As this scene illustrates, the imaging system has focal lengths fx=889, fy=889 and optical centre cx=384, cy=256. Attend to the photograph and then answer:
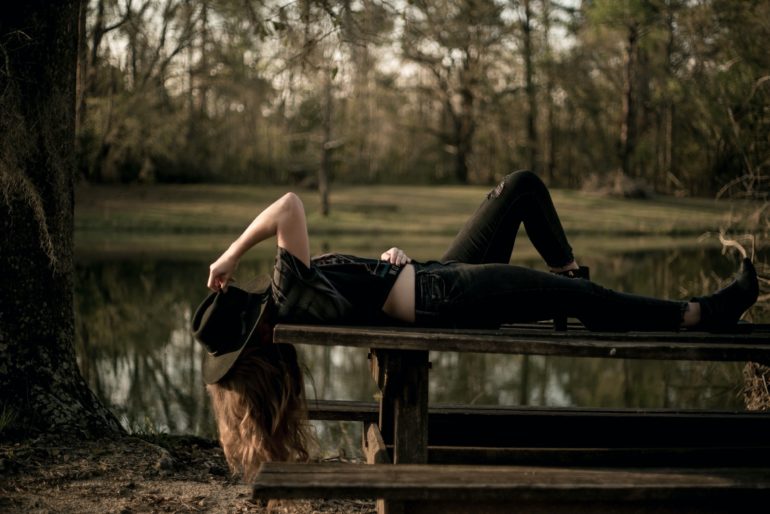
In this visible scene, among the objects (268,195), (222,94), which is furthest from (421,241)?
(222,94)

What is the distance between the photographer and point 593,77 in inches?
1383

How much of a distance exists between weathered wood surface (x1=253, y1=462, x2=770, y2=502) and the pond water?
102 inches

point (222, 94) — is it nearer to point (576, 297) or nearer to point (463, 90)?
point (463, 90)

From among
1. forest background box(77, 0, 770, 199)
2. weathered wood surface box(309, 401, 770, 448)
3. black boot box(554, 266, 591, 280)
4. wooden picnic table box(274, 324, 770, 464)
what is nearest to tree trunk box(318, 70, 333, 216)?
forest background box(77, 0, 770, 199)

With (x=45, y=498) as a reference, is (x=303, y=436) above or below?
above

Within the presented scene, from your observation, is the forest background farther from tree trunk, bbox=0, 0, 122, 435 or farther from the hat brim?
the hat brim

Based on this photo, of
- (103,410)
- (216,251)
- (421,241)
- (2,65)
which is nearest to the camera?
(2,65)

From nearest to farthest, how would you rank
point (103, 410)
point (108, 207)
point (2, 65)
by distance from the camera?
point (2, 65) < point (103, 410) < point (108, 207)

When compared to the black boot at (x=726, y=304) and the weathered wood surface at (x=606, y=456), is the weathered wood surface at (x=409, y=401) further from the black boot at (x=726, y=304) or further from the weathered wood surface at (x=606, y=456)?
the black boot at (x=726, y=304)

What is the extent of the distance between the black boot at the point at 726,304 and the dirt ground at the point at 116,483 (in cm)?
175

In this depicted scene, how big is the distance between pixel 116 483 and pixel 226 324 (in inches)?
42.8

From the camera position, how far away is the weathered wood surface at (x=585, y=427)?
420cm

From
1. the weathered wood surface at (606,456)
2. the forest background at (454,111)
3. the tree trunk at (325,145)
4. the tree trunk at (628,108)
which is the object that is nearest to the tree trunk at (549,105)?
the forest background at (454,111)

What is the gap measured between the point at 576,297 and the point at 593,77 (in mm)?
33234
